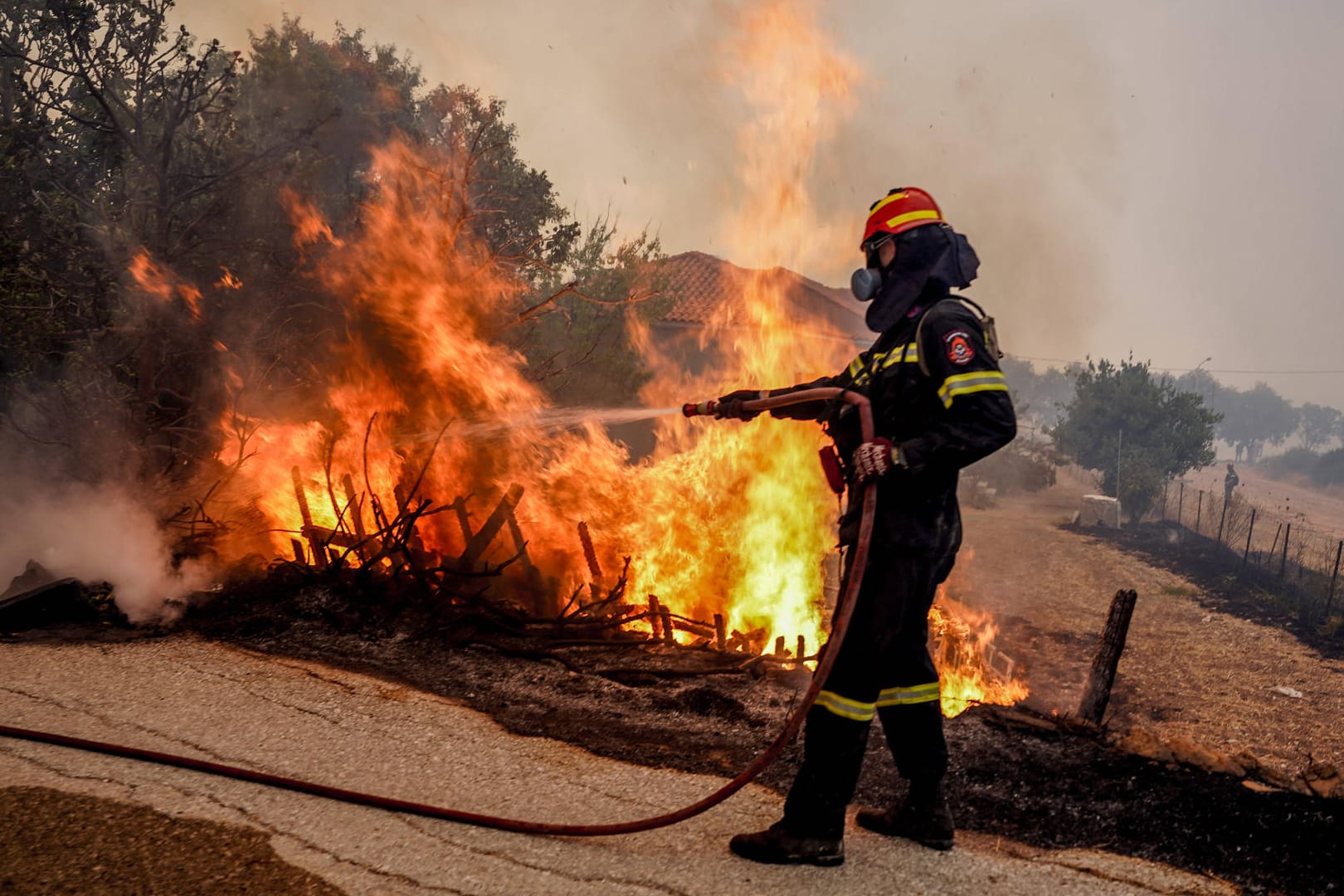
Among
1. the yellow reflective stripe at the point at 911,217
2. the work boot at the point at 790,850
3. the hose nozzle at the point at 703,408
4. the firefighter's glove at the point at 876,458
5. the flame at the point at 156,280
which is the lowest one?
the work boot at the point at 790,850

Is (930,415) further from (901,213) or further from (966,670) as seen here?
(966,670)

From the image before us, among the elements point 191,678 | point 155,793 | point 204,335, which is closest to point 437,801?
point 155,793

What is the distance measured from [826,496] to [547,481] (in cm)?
358

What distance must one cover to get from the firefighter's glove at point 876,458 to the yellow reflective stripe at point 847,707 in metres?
0.83

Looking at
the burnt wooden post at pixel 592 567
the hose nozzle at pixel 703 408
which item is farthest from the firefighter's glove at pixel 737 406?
the burnt wooden post at pixel 592 567

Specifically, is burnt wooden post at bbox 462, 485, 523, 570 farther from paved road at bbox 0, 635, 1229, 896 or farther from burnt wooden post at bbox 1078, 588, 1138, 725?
burnt wooden post at bbox 1078, 588, 1138, 725

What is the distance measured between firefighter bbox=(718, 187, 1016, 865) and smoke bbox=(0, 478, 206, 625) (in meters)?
5.11

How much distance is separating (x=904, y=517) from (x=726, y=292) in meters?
25.4

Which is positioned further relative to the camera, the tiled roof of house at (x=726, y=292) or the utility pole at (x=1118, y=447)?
the utility pole at (x=1118, y=447)

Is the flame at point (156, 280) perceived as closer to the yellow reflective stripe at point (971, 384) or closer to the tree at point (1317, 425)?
the yellow reflective stripe at point (971, 384)

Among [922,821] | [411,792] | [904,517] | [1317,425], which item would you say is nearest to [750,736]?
[922,821]

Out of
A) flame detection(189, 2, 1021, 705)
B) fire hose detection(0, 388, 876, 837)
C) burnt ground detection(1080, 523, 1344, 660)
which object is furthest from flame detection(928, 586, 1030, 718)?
burnt ground detection(1080, 523, 1344, 660)

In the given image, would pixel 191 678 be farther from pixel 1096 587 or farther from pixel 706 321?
pixel 706 321

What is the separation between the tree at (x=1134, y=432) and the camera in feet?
104
